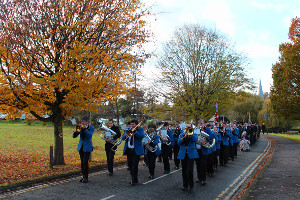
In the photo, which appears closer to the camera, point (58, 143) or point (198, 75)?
point (58, 143)

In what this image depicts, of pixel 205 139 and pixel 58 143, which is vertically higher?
pixel 205 139

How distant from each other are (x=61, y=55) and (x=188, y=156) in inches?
251

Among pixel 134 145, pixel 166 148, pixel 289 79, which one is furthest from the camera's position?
pixel 289 79

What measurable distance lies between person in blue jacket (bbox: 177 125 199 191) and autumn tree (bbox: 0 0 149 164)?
4.24 meters

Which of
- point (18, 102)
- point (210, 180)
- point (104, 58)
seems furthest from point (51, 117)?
point (210, 180)

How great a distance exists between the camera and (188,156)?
332 inches

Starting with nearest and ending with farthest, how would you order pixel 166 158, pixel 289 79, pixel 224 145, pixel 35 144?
pixel 166 158 → pixel 224 145 → pixel 35 144 → pixel 289 79

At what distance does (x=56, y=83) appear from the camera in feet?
33.7

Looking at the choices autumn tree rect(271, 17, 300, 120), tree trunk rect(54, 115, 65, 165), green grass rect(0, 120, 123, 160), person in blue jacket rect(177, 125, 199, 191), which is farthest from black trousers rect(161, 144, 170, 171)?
autumn tree rect(271, 17, 300, 120)

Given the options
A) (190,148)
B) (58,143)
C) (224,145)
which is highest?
(190,148)

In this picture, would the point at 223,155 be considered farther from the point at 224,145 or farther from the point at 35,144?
the point at 35,144

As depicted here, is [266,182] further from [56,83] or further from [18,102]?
[18,102]

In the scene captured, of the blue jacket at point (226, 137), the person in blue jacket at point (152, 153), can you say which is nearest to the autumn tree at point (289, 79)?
the blue jacket at point (226, 137)

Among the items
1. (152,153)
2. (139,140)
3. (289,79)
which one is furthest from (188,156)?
(289,79)
